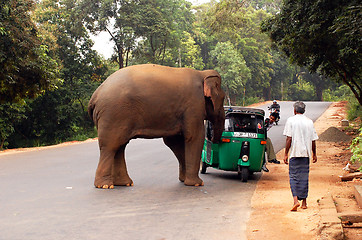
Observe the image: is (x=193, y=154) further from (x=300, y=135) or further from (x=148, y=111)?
(x=300, y=135)

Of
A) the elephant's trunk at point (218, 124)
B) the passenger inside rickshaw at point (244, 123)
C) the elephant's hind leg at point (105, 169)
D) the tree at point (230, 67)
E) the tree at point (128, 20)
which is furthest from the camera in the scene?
the tree at point (230, 67)

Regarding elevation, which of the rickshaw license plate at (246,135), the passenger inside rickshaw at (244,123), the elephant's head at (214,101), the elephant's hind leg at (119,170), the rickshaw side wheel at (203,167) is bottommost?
the rickshaw side wheel at (203,167)

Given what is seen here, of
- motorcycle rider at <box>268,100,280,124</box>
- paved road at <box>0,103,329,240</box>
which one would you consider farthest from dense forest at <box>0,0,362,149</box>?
paved road at <box>0,103,329,240</box>

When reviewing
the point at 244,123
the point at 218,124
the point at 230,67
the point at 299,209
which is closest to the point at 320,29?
the point at 244,123

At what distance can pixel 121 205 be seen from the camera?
7.97m

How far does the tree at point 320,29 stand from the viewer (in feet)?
38.1

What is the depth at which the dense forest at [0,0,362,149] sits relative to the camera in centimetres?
1521

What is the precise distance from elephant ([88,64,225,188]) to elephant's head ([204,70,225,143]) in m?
0.02

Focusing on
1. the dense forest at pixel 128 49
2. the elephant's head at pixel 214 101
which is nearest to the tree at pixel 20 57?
the dense forest at pixel 128 49

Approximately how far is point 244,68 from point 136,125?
2001 inches

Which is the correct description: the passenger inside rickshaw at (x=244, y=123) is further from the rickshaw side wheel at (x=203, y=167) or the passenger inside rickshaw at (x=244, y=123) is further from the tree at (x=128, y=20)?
the tree at (x=128, y=20)

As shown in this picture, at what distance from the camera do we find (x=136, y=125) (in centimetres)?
973

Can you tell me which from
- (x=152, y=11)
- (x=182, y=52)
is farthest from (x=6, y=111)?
(x=182, y=52)

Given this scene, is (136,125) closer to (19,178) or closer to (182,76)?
(182,76)
